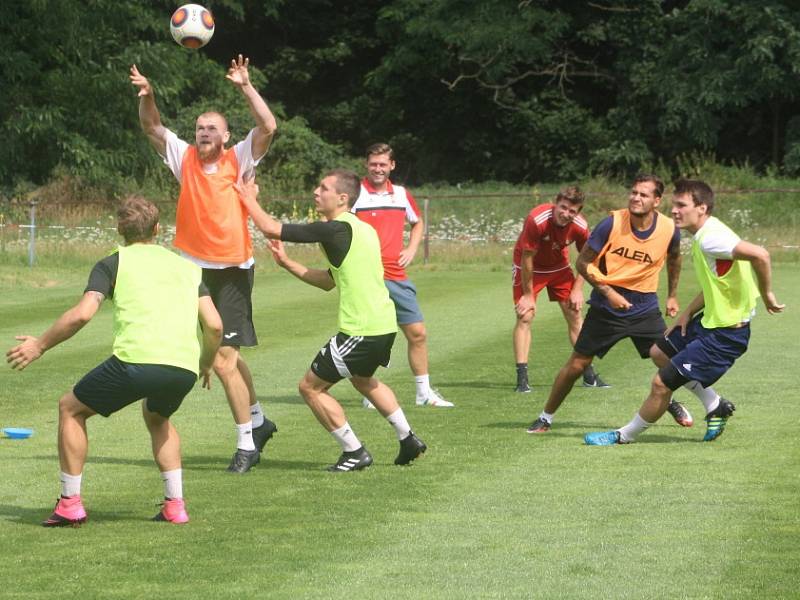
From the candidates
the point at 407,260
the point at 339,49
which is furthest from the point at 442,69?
the point at 407,260

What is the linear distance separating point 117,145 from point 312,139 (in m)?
6.10

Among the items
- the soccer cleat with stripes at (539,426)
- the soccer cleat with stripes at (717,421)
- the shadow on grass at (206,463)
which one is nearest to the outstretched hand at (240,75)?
the shadow on grass at (206,463)

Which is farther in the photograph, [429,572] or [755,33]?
[755,33]

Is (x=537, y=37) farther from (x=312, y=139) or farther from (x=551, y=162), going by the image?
(x=312, y=139)

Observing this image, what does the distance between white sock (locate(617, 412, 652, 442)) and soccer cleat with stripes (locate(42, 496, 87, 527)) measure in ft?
13.0

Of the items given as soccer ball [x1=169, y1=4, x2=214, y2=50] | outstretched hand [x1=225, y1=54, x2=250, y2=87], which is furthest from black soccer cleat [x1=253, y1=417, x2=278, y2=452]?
soccer ball [x1=169, y1=4, x2=214, y2=50]

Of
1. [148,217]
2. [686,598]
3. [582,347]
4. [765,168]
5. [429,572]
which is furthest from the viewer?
[765,168]

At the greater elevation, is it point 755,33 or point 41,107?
point 755,33

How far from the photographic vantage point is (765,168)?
4538cm

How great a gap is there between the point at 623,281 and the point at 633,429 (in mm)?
1245

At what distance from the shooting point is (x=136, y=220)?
7449 mm

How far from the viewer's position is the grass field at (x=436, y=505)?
6.55 m

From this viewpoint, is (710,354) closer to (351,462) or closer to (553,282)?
(351,462)

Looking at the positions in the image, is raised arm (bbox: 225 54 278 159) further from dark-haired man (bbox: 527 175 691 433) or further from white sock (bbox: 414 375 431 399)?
white sock (bbox: 414 375 431 399)
